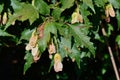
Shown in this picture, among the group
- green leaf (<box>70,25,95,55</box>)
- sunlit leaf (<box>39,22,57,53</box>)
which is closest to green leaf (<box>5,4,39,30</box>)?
sunlit leaf (<box>39,22,57,53</box>)

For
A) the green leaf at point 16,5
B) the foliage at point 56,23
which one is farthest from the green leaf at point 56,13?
the green leaf at point 16,5

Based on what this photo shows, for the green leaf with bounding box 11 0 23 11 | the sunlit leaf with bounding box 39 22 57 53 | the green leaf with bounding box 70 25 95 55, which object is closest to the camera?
the sunlit leaf with bounding box 39 22 57 53

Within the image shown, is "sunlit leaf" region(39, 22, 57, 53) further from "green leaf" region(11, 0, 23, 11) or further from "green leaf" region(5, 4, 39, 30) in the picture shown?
"green leaf" region(11, 0, 23, 11)

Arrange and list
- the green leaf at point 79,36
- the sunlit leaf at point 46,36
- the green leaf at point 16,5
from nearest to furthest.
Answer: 1. the sunlit leaf at point 46,36
2. the green leaf at point 79,36
3. the green leaf at point 16,5

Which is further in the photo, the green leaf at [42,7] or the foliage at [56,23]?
the green leaf at [42,7]

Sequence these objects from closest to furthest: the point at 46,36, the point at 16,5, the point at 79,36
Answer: the point at 46,36 → the point at 79,36 → the point at 16,5

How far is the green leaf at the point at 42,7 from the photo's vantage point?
2.15 meters

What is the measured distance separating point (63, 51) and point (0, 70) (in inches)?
92.8

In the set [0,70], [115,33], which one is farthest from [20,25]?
[0,70]

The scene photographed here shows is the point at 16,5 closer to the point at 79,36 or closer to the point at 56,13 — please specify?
the point at 56,13

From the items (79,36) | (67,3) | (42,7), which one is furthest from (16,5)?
(79,36)

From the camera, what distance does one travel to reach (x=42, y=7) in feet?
7.10

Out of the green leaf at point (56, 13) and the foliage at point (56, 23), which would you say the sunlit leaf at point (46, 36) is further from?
the green leaf at point (56, 13)

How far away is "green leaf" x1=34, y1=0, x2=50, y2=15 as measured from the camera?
2.15 meters
